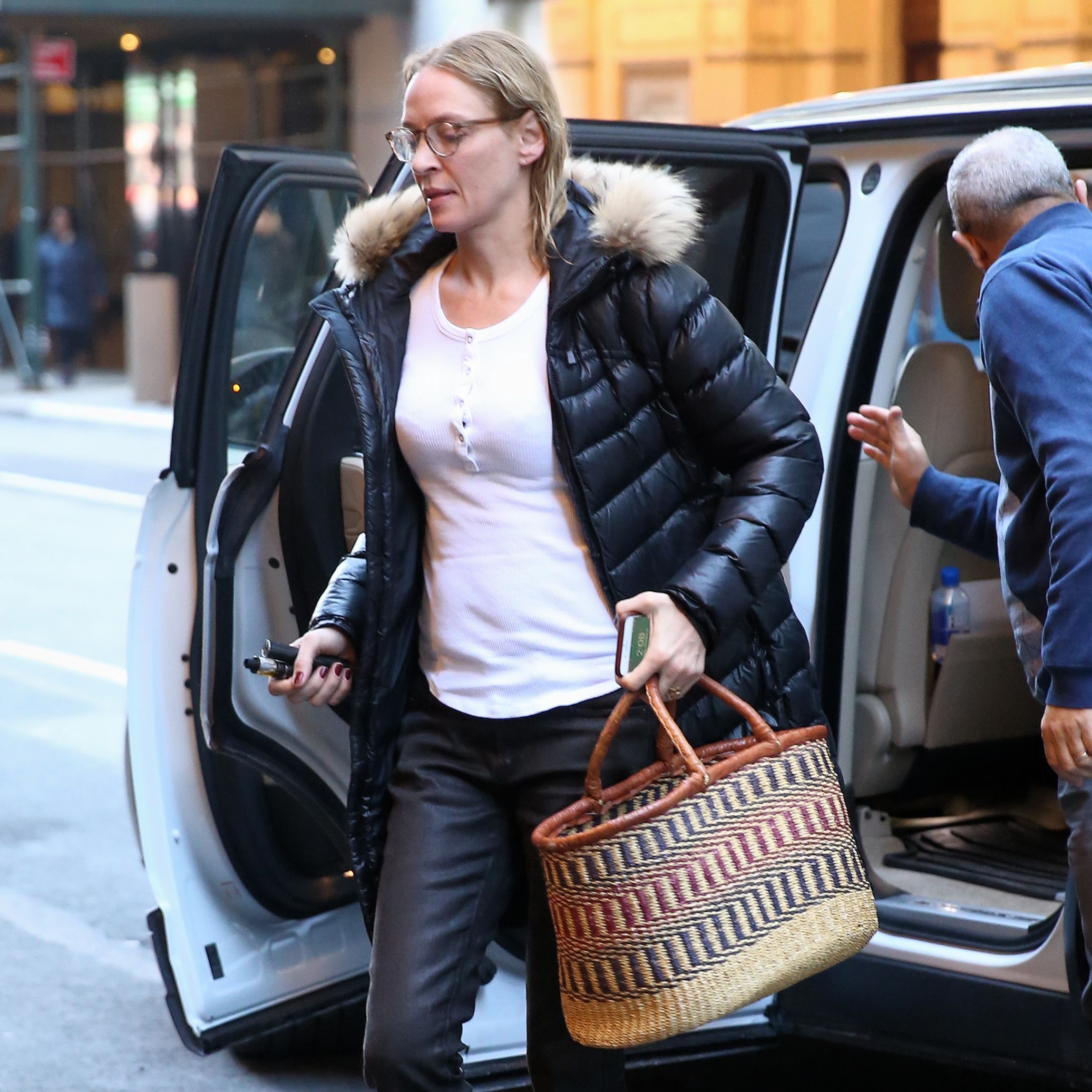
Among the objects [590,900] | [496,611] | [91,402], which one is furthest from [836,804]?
[91,402]

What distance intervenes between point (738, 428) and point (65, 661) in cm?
564

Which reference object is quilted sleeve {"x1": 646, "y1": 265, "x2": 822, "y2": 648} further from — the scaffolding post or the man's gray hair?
the scaffolding post

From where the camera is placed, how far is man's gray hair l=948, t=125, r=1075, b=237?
8.69 ft

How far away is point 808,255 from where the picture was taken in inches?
143

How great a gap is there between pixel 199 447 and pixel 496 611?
99 centimetres

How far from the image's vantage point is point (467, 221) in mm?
2463

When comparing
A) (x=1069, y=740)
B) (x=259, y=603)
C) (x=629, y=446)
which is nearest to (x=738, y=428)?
(x=629, y=446)

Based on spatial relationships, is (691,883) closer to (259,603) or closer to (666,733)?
(666,733)

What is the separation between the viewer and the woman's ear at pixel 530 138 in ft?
8.10

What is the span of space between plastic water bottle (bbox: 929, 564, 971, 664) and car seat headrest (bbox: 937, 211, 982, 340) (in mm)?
529

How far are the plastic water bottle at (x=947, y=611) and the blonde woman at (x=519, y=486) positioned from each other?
1420mm

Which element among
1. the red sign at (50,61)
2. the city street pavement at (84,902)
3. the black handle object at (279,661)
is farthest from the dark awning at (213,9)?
the black handle object at (279,661)

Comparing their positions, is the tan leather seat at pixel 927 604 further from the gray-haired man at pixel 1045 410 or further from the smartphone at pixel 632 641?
the smartphone at pixel 632 641

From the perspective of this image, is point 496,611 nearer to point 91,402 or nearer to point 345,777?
point 345,777
